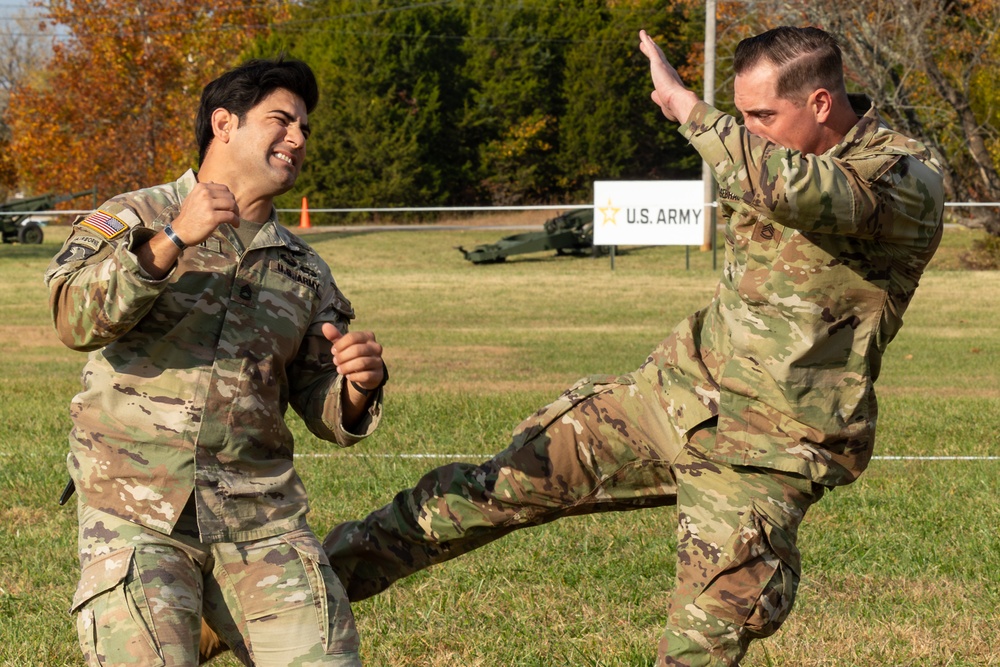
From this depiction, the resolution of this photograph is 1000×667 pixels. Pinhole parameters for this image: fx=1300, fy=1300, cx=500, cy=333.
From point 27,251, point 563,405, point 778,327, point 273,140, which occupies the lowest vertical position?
point 27,251

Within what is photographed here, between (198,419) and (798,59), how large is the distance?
209 centimetres

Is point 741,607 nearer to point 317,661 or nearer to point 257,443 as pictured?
point 317,661

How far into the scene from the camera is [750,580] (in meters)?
3.95

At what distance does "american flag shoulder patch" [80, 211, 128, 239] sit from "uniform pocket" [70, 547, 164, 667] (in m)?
0.86

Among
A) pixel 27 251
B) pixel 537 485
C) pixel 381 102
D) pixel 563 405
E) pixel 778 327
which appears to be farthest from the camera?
pixel 381 102

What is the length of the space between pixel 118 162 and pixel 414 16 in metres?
14.3

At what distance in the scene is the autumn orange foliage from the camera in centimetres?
4062

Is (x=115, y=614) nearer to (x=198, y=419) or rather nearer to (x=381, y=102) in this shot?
(x=198, y=419)

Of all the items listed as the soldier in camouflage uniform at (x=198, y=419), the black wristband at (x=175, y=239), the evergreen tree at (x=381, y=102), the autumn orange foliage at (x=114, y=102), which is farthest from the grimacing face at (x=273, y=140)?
the evergreen tree at (x=381, y=102)

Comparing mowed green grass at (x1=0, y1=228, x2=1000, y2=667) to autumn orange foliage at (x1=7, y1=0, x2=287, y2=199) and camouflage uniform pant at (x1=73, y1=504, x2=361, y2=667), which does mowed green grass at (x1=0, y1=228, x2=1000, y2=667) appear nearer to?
camouflage uniform pant at (x1=73, y1=504, x2=361, y2=667)

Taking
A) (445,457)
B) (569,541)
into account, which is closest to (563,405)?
(569,541)

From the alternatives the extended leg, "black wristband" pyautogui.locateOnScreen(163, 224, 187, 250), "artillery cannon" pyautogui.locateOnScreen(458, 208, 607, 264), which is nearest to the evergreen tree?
"artillery cannon" pyautogui.locateOnScreen(458, 208, 607, 264)

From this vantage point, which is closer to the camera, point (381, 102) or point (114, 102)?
point (114, 102)

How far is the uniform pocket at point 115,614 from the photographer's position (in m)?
3.34
